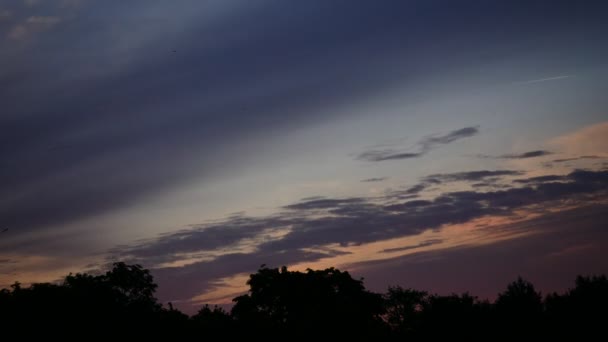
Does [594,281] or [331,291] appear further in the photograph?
[331,291]

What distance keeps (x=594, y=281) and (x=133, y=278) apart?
53980mm

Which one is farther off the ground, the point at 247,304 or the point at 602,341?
the point at 247,304

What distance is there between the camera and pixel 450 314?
7069 centimetres

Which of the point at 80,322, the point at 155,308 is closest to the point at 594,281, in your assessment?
the point at 155,308

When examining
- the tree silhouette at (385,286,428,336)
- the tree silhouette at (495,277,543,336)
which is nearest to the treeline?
the tree silhouette at (495,277,543,336)

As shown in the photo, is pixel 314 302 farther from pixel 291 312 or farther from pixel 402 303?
pixel 402 303

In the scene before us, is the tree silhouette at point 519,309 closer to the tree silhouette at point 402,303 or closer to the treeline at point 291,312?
the treeline at point 291,312

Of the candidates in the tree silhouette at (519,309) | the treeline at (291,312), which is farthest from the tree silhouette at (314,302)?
the tree silhouette at (519,309)

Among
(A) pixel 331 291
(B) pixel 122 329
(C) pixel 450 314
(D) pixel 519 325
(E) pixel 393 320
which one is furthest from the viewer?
(E) pixel 393 320

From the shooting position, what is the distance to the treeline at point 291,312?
4709cm

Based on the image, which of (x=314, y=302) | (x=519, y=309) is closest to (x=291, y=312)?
(x=314, y=302)

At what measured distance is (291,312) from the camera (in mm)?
77938

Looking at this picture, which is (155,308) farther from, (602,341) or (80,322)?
(602,341)

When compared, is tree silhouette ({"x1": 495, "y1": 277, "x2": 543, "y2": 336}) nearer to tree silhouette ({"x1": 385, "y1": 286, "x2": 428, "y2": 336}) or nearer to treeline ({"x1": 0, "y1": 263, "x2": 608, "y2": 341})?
treeline ({"x1": 0, "y1": 263, "x2": 608, "y2": 341})
